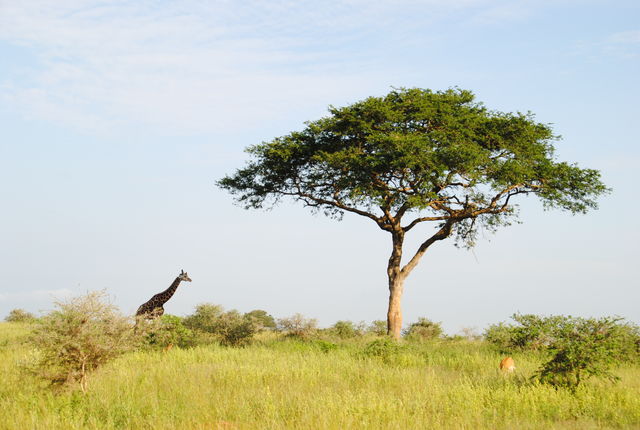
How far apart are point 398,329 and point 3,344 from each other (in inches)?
639

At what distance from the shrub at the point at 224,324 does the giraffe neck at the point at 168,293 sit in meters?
1.48

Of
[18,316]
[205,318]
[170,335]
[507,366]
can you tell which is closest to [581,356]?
[507,366]

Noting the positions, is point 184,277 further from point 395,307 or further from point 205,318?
point 395,307

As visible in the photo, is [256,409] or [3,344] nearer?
[256,409]

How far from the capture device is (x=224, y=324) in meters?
25.4

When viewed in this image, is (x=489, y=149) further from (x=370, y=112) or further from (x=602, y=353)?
(x=602, y=353)

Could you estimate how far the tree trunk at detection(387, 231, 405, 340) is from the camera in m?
27.5

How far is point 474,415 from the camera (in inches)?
417

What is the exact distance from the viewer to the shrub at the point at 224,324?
25.1m

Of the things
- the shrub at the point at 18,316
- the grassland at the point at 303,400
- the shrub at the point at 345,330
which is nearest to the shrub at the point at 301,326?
the shrub at the point at 345,330

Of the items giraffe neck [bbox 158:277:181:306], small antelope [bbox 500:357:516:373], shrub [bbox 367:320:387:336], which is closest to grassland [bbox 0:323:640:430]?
small antelope [bbox 500:357:516:373]

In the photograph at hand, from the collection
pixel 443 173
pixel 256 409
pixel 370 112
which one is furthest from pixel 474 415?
pixel 370 112

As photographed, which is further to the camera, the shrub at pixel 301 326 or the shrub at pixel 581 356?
the shrub at pixel 301 326

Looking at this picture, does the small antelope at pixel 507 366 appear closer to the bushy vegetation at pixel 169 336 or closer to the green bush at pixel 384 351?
the green bush at pixel 384 351
